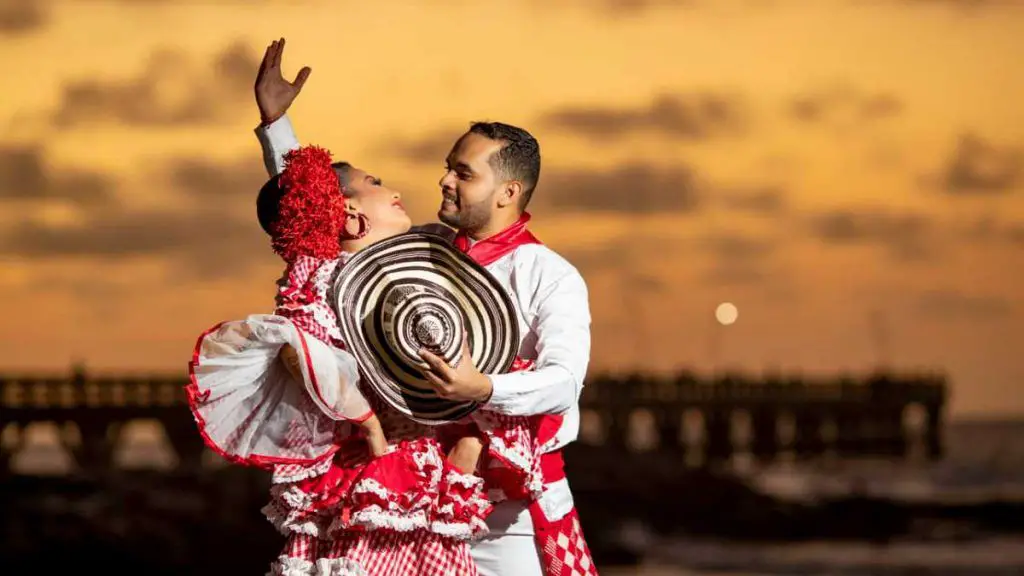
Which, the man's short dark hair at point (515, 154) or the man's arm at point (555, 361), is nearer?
the man's arm at point (555, 361)

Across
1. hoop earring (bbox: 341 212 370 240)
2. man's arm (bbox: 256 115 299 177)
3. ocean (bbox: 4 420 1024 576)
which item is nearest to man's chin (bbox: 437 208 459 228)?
hoop earring (bbox: 341 212 370 240)

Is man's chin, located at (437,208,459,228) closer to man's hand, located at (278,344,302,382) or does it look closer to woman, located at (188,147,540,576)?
woman, located at (188,147,540,576)

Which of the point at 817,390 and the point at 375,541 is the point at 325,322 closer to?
the point at 375,541

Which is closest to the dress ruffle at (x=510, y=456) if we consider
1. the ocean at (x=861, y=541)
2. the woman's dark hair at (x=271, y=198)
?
the woman's dark hair at (x=271, y=198)

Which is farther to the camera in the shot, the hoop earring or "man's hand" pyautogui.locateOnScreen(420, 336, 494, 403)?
the hoop earring

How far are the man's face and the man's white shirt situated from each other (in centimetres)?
15

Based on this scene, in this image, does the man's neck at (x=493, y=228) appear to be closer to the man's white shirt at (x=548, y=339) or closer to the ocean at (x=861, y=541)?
the man's white shirt at (x=548, y=339)

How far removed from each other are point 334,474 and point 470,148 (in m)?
1.01

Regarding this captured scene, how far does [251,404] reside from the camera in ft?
17.1

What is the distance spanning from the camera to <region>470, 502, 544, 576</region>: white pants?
5.27 meters

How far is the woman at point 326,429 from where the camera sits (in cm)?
507

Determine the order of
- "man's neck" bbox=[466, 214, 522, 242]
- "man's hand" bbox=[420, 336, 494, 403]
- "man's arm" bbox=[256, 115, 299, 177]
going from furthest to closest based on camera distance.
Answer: "man's arm" bbox=[256, 115, 299, 177], "man's neck" bbox=[466, 214, 522, 242], "man's hand" bbox=[420, 336, 494, 403]

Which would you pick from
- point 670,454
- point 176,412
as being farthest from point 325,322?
point 670,454

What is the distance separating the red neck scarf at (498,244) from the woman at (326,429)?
221 mm
